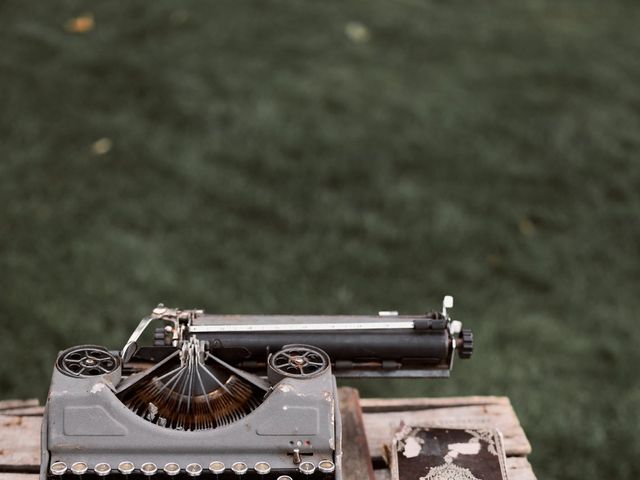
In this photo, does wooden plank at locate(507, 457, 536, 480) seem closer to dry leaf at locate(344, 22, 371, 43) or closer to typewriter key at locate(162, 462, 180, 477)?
typewriter key at locate(162, 462, 180, 477)

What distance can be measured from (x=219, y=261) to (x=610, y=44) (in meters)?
4.02

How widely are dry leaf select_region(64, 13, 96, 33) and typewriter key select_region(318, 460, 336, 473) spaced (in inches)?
204

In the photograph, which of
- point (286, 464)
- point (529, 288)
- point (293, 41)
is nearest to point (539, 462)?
point (529, 288)

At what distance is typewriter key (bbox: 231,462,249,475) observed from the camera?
86.1 inches

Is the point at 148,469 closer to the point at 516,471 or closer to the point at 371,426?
the point at 371,426

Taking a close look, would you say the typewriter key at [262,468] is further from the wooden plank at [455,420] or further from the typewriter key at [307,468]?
the wooden plank at [455,420]

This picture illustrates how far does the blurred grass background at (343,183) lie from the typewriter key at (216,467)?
1991mm

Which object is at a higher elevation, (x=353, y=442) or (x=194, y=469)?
(x=353, y=442)


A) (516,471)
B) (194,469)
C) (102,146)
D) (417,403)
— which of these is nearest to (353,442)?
(417,403)

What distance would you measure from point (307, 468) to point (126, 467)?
47 centimetres

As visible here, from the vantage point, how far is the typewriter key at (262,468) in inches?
86.3

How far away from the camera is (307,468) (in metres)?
2.19

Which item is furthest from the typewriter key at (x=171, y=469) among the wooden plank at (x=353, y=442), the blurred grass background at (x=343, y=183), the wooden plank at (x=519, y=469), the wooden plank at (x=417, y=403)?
the blurred grass background at (x=343, y=183)

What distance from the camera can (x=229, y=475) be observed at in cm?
224
